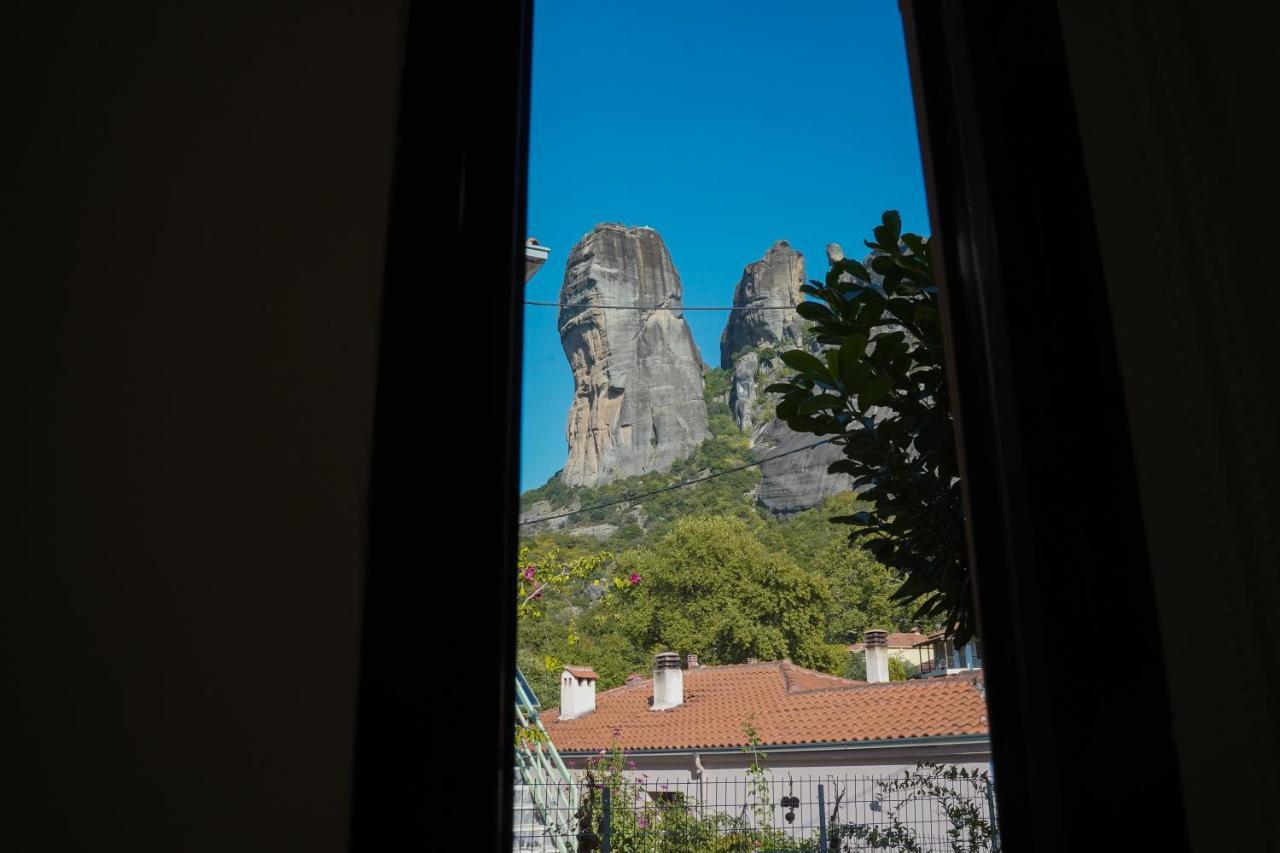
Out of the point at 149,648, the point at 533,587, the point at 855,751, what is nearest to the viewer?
the point at 149,648

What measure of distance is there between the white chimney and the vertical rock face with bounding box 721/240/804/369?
24.0m

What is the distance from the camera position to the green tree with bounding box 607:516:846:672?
13.4 metres

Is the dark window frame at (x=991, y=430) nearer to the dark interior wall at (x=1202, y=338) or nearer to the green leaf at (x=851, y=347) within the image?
the dark interior wall at (x=1202, y=338)

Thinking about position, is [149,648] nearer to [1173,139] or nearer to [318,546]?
[318,546]

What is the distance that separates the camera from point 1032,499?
646 mm

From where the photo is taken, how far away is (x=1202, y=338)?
0.66m

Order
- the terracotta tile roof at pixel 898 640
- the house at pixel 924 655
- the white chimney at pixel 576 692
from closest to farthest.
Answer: the house at pixel 924 655 < the white chimney at pixel 576 692 < the terracotta tile roof at pixel 898 640

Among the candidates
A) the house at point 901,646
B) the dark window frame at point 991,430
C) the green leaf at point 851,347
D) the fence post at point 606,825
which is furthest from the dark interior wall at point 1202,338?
the house at point 901,646

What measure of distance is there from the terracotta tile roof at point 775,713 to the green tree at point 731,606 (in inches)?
103

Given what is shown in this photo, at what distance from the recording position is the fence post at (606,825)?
493 centimetres

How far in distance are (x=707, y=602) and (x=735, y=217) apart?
6.79 m

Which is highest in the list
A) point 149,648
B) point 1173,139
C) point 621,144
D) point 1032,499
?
point 621,144

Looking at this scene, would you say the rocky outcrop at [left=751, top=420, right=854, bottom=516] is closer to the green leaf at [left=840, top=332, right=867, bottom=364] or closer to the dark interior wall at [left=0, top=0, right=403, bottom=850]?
the green leaf at [left=840, top=332, right=867, bottom=364]

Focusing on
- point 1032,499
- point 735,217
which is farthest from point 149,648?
point 735,217
